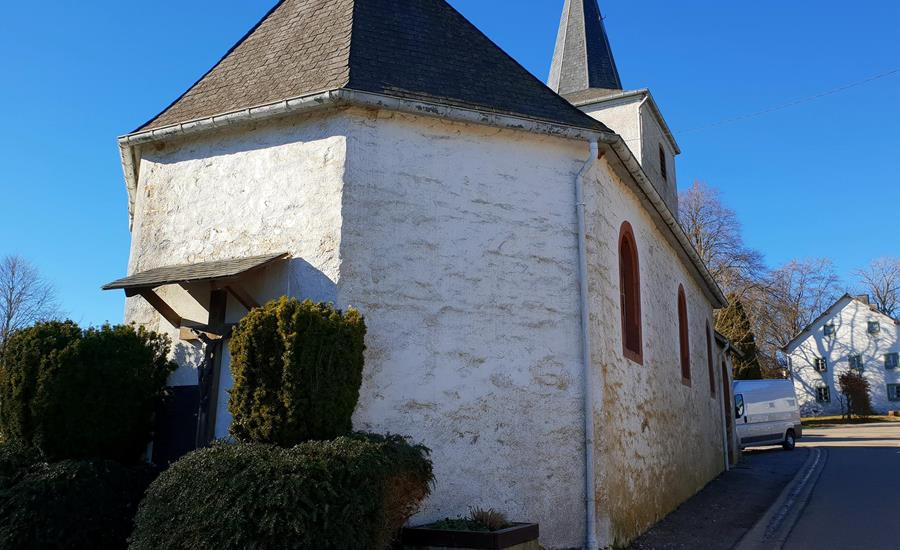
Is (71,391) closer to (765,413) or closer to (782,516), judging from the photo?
(782,516)

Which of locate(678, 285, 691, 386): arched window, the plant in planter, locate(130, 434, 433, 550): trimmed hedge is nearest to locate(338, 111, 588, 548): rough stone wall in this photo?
the plant in planter

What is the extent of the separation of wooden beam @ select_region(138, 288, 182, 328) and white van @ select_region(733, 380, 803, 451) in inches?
761

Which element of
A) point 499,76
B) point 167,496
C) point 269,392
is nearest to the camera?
point 167,496

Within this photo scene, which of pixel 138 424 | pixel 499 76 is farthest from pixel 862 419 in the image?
pixel 138 424

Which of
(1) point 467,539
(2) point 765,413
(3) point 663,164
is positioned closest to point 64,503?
(1) point 467,539

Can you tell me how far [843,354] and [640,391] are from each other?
50.9 meters

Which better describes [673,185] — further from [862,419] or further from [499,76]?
[862,419]

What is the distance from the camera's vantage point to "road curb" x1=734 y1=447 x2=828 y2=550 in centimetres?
937

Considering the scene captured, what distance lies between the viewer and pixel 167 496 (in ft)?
19.7

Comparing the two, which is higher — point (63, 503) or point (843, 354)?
point (843, 354)

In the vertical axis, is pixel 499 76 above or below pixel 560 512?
above

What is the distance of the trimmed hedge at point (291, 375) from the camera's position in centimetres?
655

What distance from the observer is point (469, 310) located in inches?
324

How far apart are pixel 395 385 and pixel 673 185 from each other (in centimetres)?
1316
